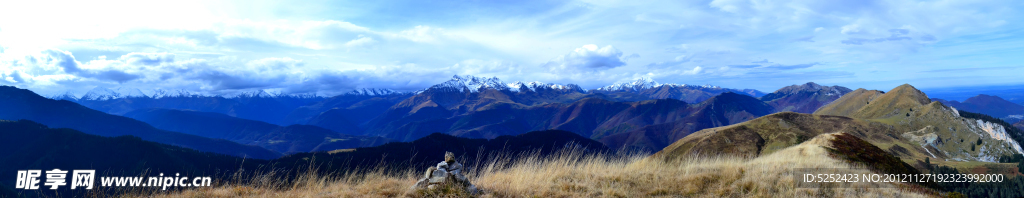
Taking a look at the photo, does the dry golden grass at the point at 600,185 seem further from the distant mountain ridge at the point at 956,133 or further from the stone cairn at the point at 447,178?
the distant mountain ridge at the point at 956,133

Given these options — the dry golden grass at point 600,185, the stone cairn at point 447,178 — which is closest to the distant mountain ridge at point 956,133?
the dry golden grass at point 600,185

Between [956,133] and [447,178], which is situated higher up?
[447,178]

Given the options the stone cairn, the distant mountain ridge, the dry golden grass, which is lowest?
the distant mountain ridge

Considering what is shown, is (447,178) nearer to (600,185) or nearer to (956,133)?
(600,185)

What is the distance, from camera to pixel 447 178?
32.0 feet

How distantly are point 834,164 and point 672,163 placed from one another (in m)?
4.92

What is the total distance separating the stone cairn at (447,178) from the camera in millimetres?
9617

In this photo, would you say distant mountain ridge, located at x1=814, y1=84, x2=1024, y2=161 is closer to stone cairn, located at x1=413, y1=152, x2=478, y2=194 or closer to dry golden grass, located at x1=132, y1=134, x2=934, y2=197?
dry golden grass, located at x1=132, y1=134, x2=934, y2=197

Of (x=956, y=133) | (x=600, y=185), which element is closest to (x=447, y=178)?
(x=600, y=185)

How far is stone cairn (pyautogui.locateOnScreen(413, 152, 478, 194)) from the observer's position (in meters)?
9.62

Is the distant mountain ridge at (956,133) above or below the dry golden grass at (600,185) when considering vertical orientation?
below

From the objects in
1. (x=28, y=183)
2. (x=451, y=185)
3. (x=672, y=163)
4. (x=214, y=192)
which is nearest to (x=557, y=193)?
(x=451, y=185)

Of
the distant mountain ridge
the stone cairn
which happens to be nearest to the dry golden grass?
the stone cairn

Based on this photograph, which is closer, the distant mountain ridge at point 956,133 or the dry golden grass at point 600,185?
the dry golden grass at point 600,185
